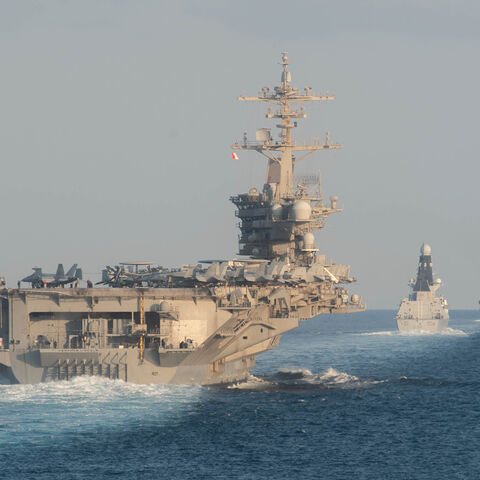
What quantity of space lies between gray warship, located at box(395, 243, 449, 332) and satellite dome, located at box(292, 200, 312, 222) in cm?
7112

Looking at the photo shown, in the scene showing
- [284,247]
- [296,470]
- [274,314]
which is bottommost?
[296,470]

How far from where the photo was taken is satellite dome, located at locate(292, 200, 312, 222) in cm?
5131

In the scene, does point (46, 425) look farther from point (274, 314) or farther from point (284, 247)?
point (284, 247)

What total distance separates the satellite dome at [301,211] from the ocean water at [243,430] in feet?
27.0

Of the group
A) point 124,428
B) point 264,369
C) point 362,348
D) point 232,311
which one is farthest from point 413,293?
point 124,428

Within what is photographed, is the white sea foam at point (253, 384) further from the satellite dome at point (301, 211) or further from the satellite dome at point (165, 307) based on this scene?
the satellite dome at point (301, 211)

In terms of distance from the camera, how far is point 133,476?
30.5 metres

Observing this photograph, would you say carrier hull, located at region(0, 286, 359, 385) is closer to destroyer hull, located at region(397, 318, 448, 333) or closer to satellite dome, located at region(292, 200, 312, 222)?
satellite dome, located at region(292, 200, 312, 222)

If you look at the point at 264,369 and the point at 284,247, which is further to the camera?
the point at 264,369

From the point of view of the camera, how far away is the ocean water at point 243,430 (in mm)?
31672

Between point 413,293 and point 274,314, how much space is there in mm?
76772

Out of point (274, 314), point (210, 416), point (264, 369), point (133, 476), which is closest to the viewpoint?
point (133, 476)

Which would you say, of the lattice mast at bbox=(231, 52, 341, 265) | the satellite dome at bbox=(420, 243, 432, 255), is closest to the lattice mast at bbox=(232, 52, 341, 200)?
the lattice mast at bbox=(231, 52, 341, 265)

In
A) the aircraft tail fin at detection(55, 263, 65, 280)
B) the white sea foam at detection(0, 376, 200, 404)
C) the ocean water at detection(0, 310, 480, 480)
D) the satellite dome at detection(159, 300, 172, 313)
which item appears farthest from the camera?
the aircraft tail fin at detection(55, 263, 65, 280)
